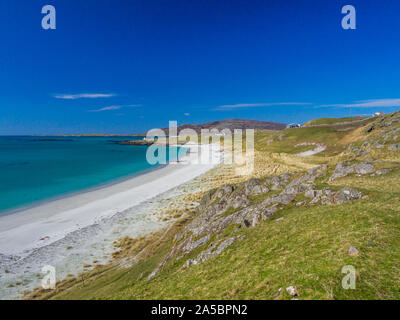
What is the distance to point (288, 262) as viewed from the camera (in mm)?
10609

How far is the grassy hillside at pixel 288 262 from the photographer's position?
8.45 meters

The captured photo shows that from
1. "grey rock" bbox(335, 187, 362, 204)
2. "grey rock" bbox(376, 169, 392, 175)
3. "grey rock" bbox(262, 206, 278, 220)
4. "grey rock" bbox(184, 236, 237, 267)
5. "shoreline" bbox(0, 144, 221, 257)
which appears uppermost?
"grey rock" bbox(376, 169, 392, 175)

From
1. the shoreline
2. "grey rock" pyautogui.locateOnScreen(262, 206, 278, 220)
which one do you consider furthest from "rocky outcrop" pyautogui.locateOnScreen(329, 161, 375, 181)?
the shoreline

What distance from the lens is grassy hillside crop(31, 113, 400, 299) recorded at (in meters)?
8.45

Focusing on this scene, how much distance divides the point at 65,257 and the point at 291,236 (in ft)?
76.8

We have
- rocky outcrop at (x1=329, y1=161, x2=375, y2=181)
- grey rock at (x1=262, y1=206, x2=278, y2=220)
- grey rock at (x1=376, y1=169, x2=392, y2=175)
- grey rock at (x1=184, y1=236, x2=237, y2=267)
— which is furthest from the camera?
rocky outcrop at (x1=329, y1=161, x2=375, y2=181)

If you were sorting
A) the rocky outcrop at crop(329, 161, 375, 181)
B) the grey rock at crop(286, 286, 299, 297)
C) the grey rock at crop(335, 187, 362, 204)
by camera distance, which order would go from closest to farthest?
the grey rock at crop(286, 286, 299, 297) → the grey rock at crop(335, 187, 362, 204) → the rocky outcrop at crop(329, 161, 375, 181)

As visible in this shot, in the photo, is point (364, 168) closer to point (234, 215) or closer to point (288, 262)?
point (234, 215)

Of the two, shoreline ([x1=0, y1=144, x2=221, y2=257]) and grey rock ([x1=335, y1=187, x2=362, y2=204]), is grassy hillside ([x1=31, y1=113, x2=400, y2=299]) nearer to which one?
grey rock ([x1=335, y1=187, x2=362, y2=204])

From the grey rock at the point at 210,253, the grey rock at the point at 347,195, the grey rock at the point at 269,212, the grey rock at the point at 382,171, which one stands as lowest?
the grey rock at the point at 210,253

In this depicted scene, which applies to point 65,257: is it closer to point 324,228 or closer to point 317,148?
point 324,228

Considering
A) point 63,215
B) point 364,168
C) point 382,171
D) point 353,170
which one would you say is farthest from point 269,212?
point 63,215

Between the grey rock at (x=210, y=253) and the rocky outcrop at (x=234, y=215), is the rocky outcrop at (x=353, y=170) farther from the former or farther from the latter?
the grey rock at (x=210, y=253)

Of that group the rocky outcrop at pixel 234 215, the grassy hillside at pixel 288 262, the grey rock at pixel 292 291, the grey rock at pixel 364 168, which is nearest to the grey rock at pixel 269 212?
the rocky outcrop at pixel 234 215
